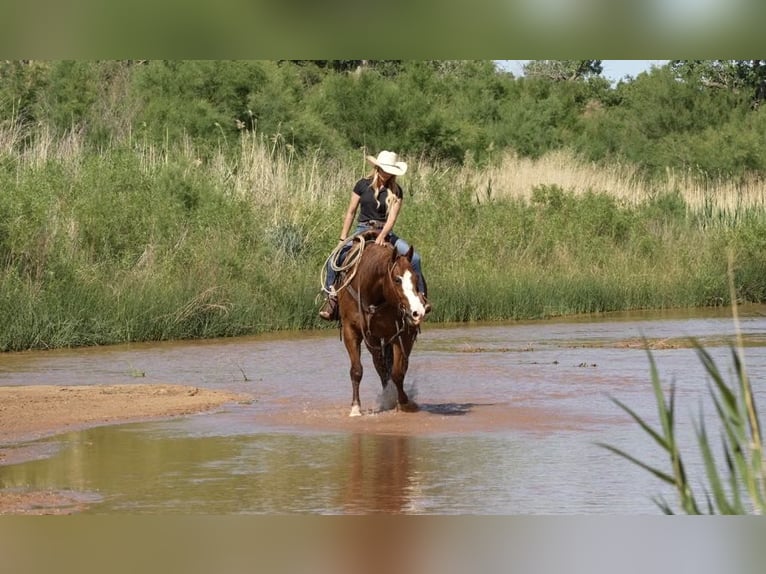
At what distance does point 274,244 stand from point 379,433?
12.4 metres

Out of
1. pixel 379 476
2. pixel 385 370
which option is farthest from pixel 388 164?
pixel 379 476

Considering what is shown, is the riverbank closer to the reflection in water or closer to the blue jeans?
the blue jeans

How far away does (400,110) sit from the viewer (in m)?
36.7

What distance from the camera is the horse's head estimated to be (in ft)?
36.7

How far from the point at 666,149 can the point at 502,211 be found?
18182 mm

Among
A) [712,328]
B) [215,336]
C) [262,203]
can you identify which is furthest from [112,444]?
[262,203]

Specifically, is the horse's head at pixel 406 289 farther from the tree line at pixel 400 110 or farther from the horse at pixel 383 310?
the tree line at pixel 400 110

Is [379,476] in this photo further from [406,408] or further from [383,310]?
[406,408]

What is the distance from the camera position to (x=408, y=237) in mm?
25406

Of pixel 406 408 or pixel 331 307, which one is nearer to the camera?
pixel 331 307

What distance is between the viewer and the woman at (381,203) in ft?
39.4

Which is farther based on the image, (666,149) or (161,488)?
(666,149)

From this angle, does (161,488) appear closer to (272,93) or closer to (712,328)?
(712,328)

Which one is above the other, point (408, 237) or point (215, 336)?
point (408, 237)
